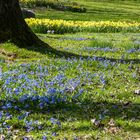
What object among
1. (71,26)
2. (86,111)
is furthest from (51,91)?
(71,26)

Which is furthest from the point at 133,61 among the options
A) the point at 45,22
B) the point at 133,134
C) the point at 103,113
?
the point at 45,22

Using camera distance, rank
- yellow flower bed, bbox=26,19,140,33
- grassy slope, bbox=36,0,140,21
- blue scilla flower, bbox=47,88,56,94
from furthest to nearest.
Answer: grassy slope, bbox=36,0,140,21, yellow flower bed, bbox=26,19,140,33, blue scilla flower, bbox=47,88,56,94

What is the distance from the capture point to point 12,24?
1346 centimetres

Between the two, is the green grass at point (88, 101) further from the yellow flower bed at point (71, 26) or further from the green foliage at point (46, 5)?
the green foliage at point (46, 5)

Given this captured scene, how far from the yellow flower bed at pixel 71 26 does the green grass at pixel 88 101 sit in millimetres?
10265

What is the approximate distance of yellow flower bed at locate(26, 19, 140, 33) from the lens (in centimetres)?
2452

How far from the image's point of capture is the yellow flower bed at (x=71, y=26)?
24516 mm

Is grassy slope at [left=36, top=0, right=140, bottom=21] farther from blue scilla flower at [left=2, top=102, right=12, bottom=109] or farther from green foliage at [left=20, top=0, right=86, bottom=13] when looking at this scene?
blue scilla flower at [left=2, top=102, right=12, bottom=109]

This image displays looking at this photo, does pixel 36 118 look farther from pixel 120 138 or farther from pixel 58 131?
pixel 120 138

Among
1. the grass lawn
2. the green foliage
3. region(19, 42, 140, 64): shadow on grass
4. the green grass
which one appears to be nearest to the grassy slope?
the green foliage

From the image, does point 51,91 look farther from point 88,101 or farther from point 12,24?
point 12,24

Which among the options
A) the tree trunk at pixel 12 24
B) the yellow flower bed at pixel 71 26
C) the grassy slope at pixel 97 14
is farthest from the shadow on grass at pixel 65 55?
the grassy slope at pixel 97 14

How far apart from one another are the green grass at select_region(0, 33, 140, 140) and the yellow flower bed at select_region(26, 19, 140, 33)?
10.3 meters

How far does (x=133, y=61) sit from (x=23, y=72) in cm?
427
